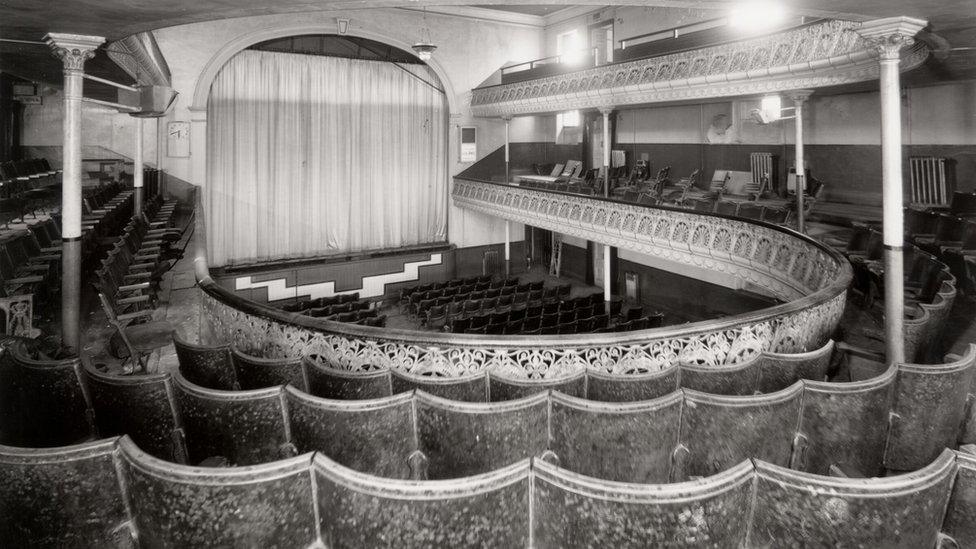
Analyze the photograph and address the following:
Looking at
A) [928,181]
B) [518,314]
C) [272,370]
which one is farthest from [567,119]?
[272,370]

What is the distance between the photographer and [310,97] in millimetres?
17328

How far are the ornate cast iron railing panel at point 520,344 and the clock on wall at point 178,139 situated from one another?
11073mm

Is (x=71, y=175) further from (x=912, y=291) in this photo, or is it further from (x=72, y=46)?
(x=912, y=291)

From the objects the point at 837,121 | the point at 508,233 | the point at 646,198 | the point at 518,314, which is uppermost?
the point at 837,121

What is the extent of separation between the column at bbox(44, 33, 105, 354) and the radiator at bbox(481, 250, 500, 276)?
1479 cm

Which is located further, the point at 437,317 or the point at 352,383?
the point at 437,317

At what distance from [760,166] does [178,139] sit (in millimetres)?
13744

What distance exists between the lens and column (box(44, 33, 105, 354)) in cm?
502

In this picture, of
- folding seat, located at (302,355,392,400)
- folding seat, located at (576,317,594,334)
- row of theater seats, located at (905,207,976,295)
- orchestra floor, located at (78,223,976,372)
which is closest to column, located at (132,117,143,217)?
orchestra floor, located at (78,223,976,372)

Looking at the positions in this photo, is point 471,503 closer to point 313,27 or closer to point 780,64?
point 780,64

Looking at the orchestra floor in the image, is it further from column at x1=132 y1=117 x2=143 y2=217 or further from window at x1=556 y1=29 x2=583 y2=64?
window at x1=556 y1=29 x2=583 y2=64

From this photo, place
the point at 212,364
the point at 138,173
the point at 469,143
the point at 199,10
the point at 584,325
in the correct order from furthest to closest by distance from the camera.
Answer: the point at 469,143, the point at 584,325, the point at 138,173, the point at 199,10, the point at 212,364

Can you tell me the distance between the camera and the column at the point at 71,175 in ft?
16.5

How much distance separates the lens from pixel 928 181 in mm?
10125
